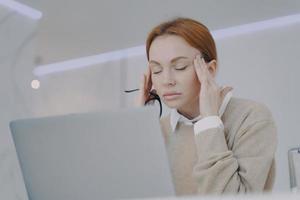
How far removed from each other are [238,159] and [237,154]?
0.6 inches

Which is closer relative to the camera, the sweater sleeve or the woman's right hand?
the sweater sleeve

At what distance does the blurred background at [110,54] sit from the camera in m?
1.67

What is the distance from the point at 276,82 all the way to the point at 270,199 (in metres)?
1.42

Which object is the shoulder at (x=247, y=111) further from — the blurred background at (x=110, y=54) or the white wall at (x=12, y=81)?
the white wall at (x=12, y=81)

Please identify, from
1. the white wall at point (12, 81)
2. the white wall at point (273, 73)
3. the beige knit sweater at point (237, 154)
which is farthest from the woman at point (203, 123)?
the white wall at point (12, 81)

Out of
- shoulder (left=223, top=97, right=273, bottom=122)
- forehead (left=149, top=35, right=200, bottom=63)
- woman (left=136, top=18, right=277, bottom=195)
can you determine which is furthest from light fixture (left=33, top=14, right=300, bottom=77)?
shoulder (left=223, top=97, right=273, bottom=122)

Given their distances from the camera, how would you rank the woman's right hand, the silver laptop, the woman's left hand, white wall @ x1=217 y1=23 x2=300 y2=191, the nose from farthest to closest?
white wall @ x1=217 y1=23 x2=300 y2=191 < the woman's right hand < the nose < the woman's left hand < the silver laptop

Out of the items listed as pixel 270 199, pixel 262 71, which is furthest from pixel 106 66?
pixel 270 199

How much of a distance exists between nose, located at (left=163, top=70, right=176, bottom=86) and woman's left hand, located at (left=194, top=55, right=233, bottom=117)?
85 mm

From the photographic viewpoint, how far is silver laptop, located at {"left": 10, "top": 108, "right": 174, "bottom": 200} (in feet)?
2.37

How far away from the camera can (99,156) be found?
0.75 meters

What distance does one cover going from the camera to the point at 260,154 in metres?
1.06

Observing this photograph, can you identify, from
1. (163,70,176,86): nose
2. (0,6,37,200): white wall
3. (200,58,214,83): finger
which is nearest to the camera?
(200,58,214,83): finger

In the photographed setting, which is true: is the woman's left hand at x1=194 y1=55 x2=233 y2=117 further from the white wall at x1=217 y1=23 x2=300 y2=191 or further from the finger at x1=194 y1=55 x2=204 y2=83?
the white wall at x1=217 y1=23 x2=300 y2=191
